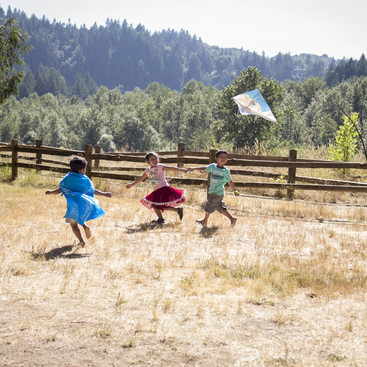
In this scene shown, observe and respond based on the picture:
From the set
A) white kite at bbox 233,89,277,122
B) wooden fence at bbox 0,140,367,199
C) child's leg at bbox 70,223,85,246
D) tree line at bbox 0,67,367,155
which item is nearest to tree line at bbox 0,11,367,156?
tree line at bbox 0,67,367,155

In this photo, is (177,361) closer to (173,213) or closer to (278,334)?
(278,334)

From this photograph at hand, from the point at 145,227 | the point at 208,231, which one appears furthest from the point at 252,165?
the point at 145,227

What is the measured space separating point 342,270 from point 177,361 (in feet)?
10.4

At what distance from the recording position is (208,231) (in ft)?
26.3

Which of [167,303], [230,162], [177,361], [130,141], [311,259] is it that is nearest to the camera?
[177,361]

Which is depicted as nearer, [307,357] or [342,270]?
[307,357]

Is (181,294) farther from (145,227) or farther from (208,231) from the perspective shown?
(145,227)

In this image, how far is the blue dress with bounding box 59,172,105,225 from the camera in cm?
650

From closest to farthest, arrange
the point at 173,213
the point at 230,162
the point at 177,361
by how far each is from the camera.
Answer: the point at 177,361 → the point at 173,213 → the point at 230,162

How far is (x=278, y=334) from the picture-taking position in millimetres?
3814

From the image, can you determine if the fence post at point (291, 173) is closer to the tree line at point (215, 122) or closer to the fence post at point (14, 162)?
the fence post at point (14, 162)

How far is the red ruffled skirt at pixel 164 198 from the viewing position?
827 cm

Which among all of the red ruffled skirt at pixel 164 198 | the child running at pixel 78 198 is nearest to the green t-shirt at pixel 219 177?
the red ruffled skirt at pixel 164 198

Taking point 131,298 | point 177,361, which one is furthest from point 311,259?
point 177,361
